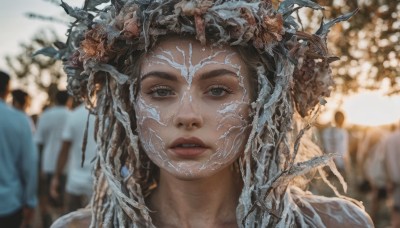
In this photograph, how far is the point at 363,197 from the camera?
34.4 ft

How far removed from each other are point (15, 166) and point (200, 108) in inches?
111

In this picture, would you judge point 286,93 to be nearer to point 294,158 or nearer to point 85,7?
point 294,158

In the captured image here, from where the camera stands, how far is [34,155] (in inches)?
203

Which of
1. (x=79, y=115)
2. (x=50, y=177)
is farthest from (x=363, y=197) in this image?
(x=79, y=115)

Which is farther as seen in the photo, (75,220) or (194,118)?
(75,220)

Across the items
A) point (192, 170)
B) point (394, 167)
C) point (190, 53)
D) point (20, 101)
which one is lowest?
point (394, 167)

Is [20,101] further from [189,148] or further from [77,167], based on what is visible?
[189,148]

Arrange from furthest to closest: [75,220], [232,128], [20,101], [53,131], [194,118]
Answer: [53,131] < [20,101] < [75,220] < [232,128] < [194,118]

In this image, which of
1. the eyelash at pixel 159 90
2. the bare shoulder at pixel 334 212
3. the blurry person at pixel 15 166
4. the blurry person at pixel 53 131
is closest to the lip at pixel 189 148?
the eyelash at pixel 159 90

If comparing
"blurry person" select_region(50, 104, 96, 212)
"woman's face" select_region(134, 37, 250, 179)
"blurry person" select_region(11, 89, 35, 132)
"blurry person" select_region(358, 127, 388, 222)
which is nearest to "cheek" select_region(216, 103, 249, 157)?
"woman's face" select_region(134, 37, 250, 179)

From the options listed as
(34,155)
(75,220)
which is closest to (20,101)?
(34,155)

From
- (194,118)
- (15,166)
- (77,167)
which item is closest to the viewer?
(194,118)

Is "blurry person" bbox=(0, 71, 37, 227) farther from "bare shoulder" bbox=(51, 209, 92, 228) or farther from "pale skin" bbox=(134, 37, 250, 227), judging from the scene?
"pale skin" bbox=(134, 37, 250, 227)

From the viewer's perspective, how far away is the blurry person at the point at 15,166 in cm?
490
